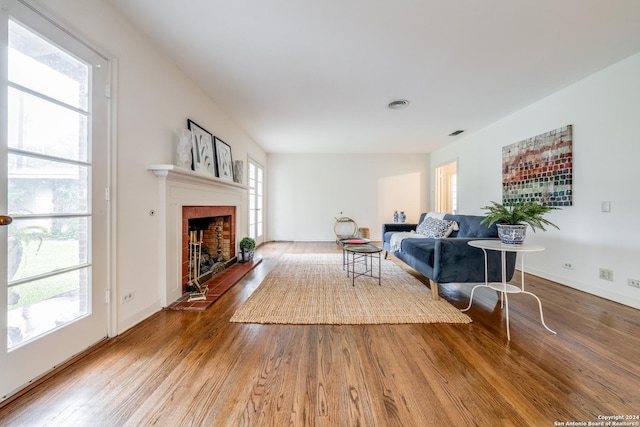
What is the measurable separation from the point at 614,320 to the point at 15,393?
4131mm

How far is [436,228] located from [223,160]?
326 centimetres

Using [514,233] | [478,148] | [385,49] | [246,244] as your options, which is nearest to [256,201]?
[246,244]

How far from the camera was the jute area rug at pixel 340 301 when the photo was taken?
208 cm

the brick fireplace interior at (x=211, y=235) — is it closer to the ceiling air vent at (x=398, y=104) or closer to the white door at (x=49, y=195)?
the white door at (x=49, y=195)

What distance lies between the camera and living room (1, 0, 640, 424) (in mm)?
1805

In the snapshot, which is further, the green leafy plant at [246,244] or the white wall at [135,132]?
the green leafy plant at [246,244]

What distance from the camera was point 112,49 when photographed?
1.77m

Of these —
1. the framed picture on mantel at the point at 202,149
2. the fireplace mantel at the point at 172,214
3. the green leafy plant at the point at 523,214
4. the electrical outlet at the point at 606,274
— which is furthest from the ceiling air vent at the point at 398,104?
the electrical outlet at the point at 606,274

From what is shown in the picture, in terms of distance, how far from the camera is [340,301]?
246 centimetres

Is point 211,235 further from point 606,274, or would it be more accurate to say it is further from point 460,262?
point 606,274

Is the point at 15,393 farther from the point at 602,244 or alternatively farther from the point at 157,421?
the point at 602,244

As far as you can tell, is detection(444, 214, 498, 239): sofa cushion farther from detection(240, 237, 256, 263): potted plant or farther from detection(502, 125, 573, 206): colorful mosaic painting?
detection(240, 237, 256, 263): potted plant

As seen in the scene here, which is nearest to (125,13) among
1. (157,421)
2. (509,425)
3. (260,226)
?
(157,421)

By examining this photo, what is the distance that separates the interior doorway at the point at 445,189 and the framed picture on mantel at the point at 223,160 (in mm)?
5114
